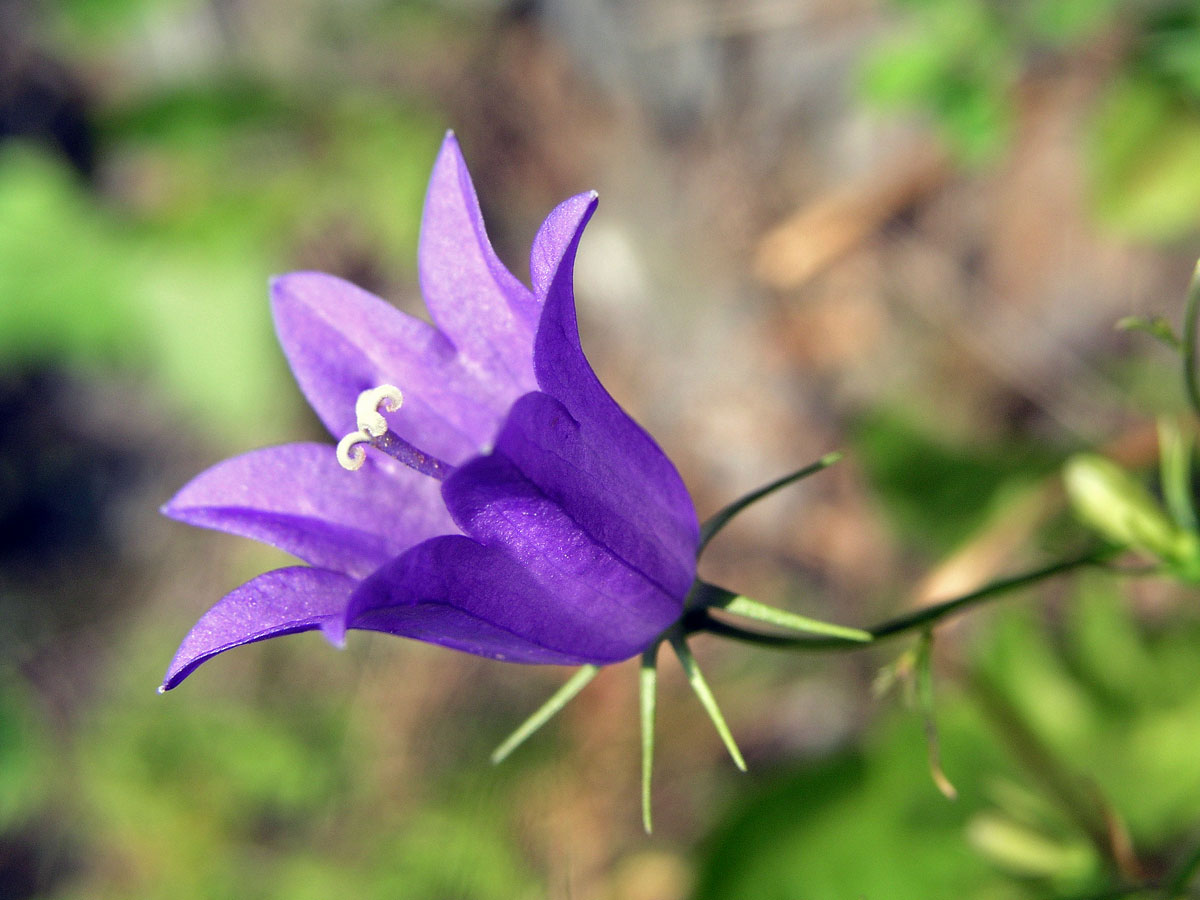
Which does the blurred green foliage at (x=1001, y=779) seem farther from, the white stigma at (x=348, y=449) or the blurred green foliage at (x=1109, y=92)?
the white stigma at (x=348, y=449)

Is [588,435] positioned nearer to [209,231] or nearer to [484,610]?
[484,610]

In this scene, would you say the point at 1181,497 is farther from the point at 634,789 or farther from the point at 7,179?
the point at 7,179

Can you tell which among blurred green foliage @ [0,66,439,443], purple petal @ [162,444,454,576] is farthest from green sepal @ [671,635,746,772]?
blurred green foliage @ [0,66,439,443]

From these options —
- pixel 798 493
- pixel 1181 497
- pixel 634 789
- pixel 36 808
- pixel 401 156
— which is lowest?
pixel 634 789

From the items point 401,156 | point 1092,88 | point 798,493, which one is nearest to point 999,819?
point 798,493

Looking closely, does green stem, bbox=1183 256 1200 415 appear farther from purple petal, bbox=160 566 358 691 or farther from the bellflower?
purple petal, bbox=160 566 358 691

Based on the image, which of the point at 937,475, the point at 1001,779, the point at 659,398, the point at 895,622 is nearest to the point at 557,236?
the point at 895,622
